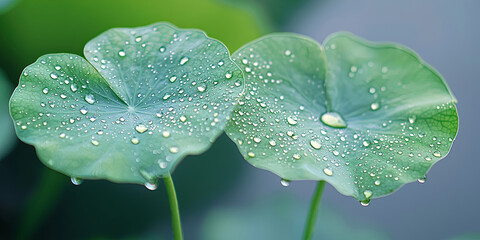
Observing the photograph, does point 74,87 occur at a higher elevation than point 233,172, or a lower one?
higher

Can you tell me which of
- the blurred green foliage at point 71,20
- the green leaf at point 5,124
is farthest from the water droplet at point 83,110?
the blurred green foliage at point 71,20

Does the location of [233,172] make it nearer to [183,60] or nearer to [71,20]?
[71,20]

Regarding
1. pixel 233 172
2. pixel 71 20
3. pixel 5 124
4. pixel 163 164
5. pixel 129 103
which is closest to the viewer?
pixel 163 164

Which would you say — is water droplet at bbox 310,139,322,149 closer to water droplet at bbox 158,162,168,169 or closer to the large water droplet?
the large water droplet

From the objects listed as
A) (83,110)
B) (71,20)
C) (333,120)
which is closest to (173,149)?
(83,110)

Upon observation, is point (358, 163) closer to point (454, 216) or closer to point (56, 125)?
point (56, 125)

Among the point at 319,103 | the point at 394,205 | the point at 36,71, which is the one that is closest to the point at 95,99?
the point at 36,71
